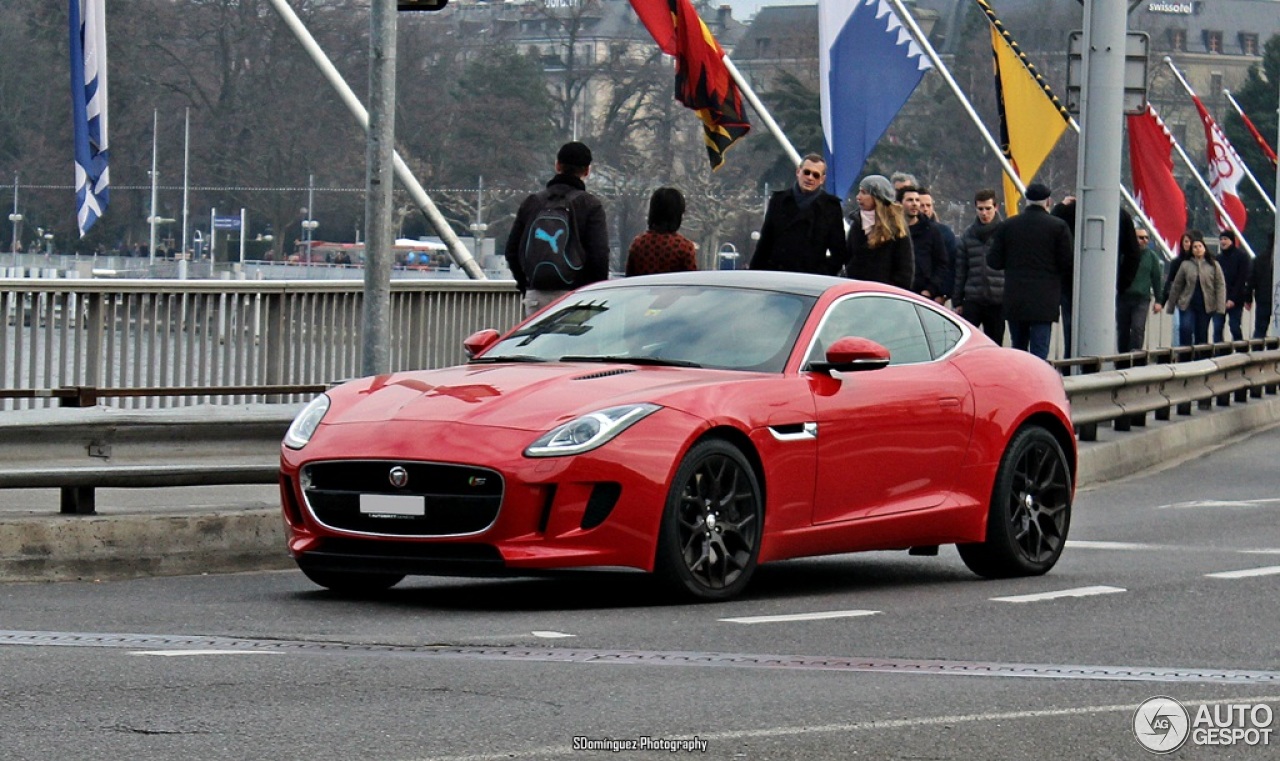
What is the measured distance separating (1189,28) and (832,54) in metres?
141

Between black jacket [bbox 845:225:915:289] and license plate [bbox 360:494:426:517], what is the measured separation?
7.49 metres

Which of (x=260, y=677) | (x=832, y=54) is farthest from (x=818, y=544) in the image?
(x=832, y=54)

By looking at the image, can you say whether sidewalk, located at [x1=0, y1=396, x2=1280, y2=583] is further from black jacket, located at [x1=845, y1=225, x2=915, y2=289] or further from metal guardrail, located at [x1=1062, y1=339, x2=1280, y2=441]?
metal guardrail, located at [x1=1062, y1=339, x2=1280, y2=441]

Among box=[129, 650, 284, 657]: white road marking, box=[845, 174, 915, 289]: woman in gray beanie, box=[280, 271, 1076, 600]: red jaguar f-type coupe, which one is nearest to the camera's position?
box=[129, 650, 284, 657]: white road marking

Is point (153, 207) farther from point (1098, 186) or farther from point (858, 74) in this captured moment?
point (1098, 186)

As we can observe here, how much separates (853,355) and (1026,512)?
1.64m

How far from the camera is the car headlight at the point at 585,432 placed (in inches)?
364

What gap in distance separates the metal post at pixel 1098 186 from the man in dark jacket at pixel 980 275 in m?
0.71

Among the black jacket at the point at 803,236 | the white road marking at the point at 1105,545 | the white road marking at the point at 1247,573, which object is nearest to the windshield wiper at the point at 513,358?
the white road marking at the point at 1247,573

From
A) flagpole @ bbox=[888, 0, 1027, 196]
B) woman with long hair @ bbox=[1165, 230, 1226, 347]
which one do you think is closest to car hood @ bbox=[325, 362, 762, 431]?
flagpole @ bbox=[888, 0, 1027, 196]

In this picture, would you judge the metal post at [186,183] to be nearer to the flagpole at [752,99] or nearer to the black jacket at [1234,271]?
the black jacket at [1234,271]

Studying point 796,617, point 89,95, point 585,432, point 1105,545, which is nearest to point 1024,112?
point 89,95

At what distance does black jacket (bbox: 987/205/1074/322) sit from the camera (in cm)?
1941

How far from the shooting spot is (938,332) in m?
11.3
